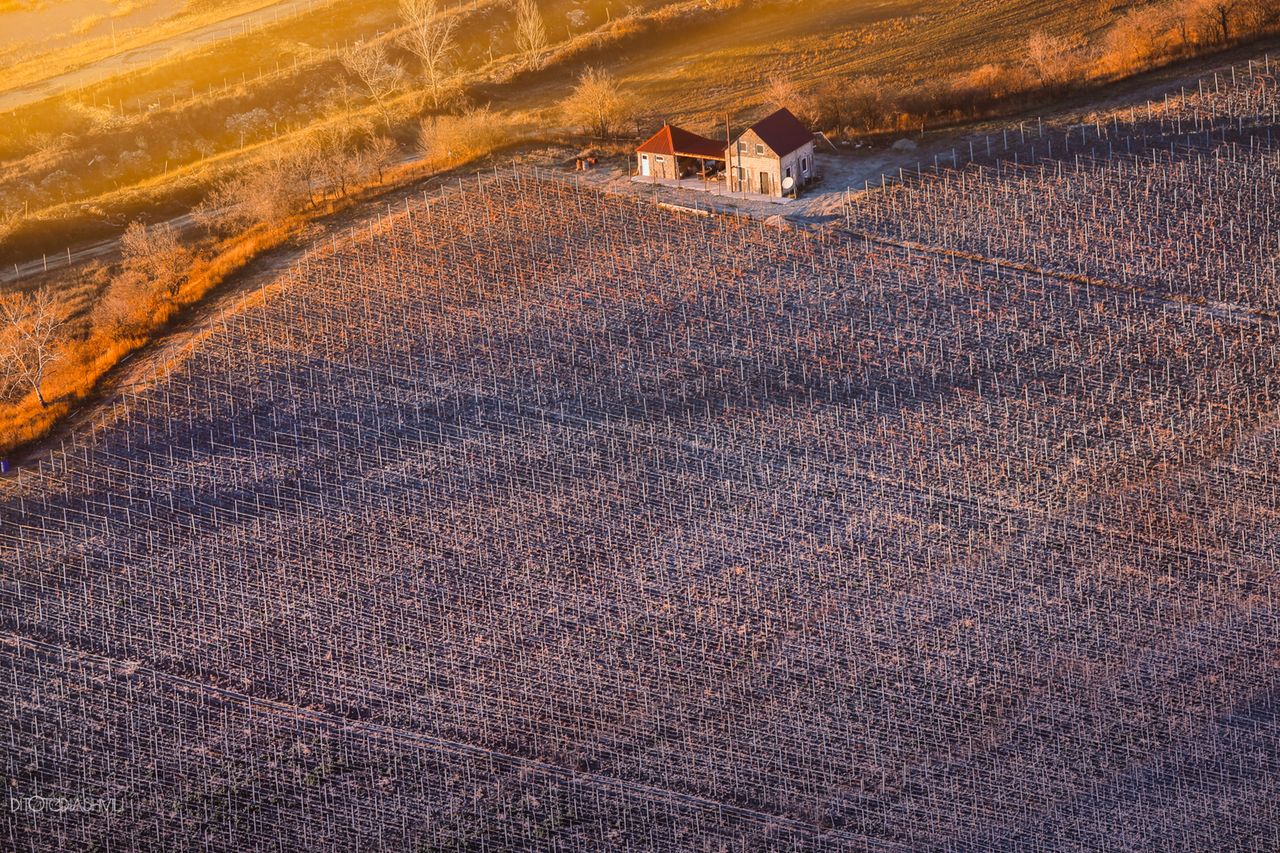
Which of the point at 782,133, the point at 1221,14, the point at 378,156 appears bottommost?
the point at 782,133

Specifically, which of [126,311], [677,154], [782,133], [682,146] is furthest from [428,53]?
Result: [126,311]

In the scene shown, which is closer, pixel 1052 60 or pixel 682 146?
pixel 682 146

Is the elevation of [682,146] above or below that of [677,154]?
above

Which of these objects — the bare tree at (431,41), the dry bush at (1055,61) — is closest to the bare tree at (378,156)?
the bare tree at (431,41)

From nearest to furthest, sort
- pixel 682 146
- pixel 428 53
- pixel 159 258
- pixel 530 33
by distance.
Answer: pixel 159 258, pixel 682 146, pixel 428 53, pixel 530 33

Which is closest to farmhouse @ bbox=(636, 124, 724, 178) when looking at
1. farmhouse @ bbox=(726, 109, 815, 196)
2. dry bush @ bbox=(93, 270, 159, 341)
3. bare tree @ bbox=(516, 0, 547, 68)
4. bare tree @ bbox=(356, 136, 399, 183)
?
farmhouse @ bbox=(726, 109, 815, 196)

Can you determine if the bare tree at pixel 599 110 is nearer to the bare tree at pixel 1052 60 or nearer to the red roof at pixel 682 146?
the red roof at pixel 682 146

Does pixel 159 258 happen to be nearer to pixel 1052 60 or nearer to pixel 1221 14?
pixel 1052 60

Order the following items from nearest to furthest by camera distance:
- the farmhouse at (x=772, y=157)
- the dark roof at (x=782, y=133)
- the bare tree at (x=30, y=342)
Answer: the bare tree at (x=30, y=342), the dark roof at (x=782, y=133), the farmhouse at (x=772, y=157)
